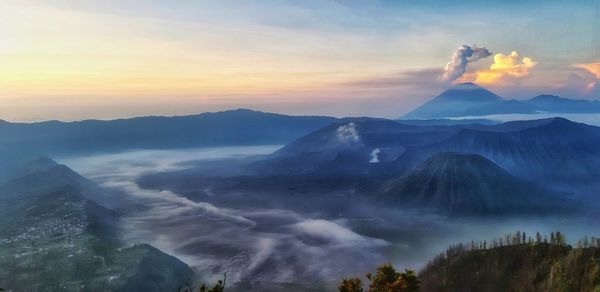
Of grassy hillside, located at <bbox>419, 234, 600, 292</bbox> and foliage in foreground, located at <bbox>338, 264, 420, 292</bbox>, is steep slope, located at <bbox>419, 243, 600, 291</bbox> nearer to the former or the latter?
grassy hillside, located at <bbox>419, 234, 600, 292</bbox>

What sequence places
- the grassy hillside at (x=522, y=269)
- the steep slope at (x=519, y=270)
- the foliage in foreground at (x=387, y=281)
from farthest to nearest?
the grassy hillside at (x=522, y=269)
the steep slope at (x=519, y=270)
the foliage in foreground at (x=387, y=281)

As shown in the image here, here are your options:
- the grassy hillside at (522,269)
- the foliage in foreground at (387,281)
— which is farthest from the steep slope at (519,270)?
the foliage in foreground at (387,281)

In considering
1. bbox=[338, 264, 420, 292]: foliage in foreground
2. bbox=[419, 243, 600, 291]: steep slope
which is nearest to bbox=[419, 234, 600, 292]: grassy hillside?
bbox=[419, 243, 600, 291]: steep slope

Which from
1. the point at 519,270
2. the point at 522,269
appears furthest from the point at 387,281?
the point at 519,270

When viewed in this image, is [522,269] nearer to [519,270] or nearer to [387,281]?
[519,270]

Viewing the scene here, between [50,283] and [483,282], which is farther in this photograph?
[50,283]

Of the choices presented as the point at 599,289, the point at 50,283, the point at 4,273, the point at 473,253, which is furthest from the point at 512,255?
the point at 4,273

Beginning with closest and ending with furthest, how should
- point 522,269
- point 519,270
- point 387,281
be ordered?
1. point 387,281
2. point 522,269
3. point 519,270

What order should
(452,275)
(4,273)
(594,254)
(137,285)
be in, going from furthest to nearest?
1. (4,273)
2. (137,285)
3. (452,275)
4. (594,254)

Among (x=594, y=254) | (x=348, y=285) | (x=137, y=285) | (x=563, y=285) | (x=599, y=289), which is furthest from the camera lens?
(x=137, y=285)

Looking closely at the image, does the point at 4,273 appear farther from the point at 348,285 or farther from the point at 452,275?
the point at 348,285

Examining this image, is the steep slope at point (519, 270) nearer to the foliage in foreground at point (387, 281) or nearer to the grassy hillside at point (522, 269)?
the grassy hillside at point (522, 269)
